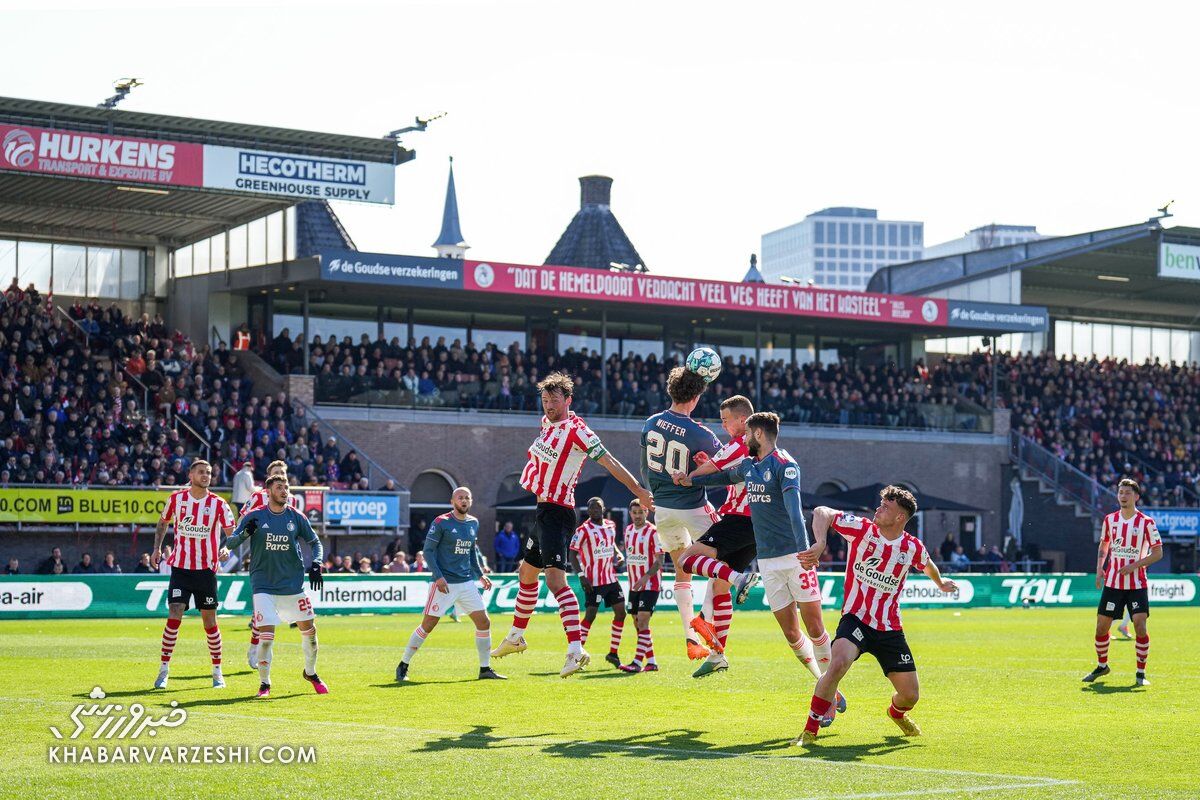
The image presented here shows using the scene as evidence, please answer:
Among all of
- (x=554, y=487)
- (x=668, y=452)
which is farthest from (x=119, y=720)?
(x=668, y=452)

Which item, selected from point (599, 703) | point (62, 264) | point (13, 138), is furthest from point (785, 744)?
point (62, 264)

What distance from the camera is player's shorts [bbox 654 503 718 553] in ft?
47.3

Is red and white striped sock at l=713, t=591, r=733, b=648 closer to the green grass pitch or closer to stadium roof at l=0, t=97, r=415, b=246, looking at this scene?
the green grass pitch

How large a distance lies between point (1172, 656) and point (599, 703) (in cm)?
1167

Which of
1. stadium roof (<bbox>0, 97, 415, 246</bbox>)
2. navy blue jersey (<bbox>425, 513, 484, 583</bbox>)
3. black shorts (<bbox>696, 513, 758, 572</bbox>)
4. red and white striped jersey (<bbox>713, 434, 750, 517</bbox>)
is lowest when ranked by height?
navy blue jersey (<bbox>425, 513, 484, 583</bbox>)

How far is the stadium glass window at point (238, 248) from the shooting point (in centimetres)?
5053

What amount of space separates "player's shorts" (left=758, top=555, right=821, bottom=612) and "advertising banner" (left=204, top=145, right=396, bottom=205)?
109ft

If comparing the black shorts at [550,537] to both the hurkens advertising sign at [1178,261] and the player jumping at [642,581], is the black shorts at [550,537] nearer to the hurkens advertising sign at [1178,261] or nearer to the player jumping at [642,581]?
the player jumping at [642,581]

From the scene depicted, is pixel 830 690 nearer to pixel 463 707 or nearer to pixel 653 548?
pixel 463 707

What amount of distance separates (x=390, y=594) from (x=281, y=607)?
21013 millimetres

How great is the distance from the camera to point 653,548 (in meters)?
22.2

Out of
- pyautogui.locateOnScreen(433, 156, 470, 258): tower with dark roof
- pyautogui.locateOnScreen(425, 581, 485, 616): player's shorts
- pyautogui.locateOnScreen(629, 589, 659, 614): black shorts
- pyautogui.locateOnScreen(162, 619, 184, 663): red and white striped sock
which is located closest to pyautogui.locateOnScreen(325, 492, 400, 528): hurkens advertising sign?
pyautogui.locateOnScreen(629, 589, 659, 614): black shorts

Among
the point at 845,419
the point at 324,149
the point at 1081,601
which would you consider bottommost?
the point at 1081,601

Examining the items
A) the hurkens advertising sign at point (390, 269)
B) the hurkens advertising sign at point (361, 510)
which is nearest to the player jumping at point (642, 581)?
the hurkens advertising sign at point (361, 510)
